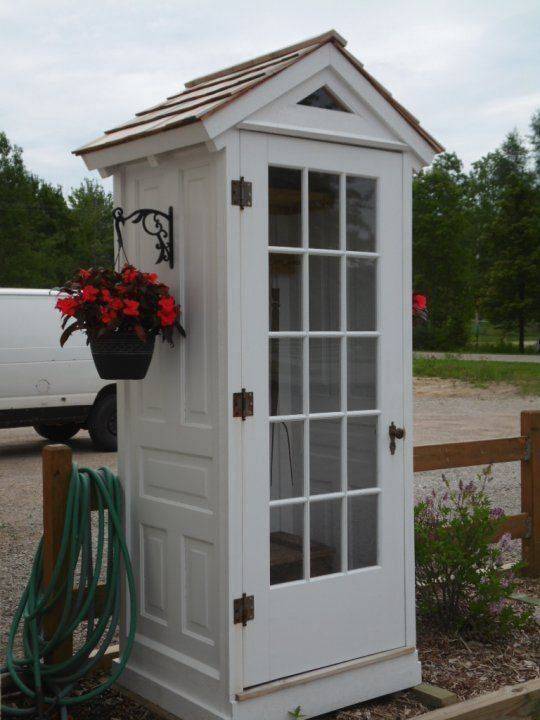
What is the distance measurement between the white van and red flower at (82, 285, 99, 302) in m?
7.61

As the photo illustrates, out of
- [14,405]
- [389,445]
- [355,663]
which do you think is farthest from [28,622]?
[14,405]

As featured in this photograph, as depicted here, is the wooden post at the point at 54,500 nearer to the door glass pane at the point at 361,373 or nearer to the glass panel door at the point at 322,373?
the glass panel door at the point at 322,373

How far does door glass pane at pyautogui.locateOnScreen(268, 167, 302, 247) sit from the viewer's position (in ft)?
12.3

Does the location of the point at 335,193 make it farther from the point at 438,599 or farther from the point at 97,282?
the point at 438,599

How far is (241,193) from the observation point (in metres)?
3.55

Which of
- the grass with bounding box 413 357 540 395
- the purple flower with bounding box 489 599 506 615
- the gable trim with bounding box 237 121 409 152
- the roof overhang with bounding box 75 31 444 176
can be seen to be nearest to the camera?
the roof overhang with bounding box 75 31 444 176

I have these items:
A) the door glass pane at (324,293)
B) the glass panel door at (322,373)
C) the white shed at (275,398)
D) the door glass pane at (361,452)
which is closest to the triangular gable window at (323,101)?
the white shed at (275,398)

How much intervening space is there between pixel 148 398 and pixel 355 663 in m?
1.49

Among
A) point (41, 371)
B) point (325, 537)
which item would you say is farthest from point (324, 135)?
point (41, 371)

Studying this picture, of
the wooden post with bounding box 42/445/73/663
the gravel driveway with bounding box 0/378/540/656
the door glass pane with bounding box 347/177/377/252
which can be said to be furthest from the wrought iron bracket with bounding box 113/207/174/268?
the gravel driveway with bounding box 0/378/540/656

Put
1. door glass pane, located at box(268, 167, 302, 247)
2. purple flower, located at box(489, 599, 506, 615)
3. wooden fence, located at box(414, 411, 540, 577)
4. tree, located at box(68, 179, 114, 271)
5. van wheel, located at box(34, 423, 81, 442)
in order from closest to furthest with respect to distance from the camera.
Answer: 1. door glass pane, located at box(268, 167, 302, 247)
2. purple flower, located at box(489, 599, 506, 615)
3. wooden fence, located at box(414, 411, 540, 577)
4. van wheel, located at box(34, 423, 81, 442)
5. tree, located at box(68, 179, 114, 271)

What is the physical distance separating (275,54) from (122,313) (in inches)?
57.9

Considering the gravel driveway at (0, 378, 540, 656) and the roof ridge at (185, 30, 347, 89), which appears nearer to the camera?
the roof ridge at (185, 30, 347, 89)

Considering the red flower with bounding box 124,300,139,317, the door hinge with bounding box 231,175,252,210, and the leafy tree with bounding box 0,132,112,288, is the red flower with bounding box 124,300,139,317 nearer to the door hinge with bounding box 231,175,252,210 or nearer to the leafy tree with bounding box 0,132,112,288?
the door hinge with bounding box 231,175,252,210
